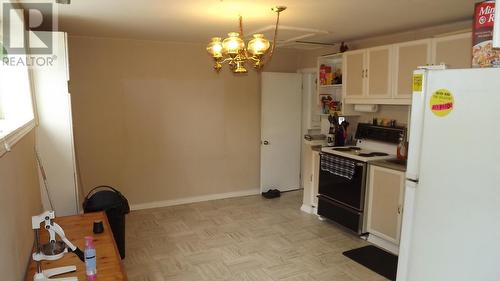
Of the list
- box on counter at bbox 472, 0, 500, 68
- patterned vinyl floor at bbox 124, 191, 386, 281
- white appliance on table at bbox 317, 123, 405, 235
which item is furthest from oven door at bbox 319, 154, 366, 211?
box on counter at bbox 472, 0, 500, 68

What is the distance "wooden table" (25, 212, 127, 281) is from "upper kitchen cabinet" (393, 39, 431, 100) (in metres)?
3.21

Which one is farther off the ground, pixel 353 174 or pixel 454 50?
pixel 454 50

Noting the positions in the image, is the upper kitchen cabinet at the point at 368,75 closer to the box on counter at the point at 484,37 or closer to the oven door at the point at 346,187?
the oven door at the point at 346,187

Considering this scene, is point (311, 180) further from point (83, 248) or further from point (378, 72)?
point (83, 248)

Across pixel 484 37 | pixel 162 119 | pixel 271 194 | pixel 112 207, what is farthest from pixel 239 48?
pixel 271 194

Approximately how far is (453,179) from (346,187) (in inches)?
96.1

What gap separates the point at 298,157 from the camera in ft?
19.4

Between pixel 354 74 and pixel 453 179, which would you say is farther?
pixel 354 74

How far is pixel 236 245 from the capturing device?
3779mm

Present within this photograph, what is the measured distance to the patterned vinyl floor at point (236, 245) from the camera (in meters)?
3.18

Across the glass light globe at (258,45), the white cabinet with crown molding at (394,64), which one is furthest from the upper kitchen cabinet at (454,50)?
the glass light globe at (258,45)

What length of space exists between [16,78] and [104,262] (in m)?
1.64

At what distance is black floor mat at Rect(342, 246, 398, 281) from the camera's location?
320 cm

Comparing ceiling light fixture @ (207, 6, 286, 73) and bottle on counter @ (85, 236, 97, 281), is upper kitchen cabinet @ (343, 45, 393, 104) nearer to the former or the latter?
ceiling light fixture @ (207, 6, 286, 73)
